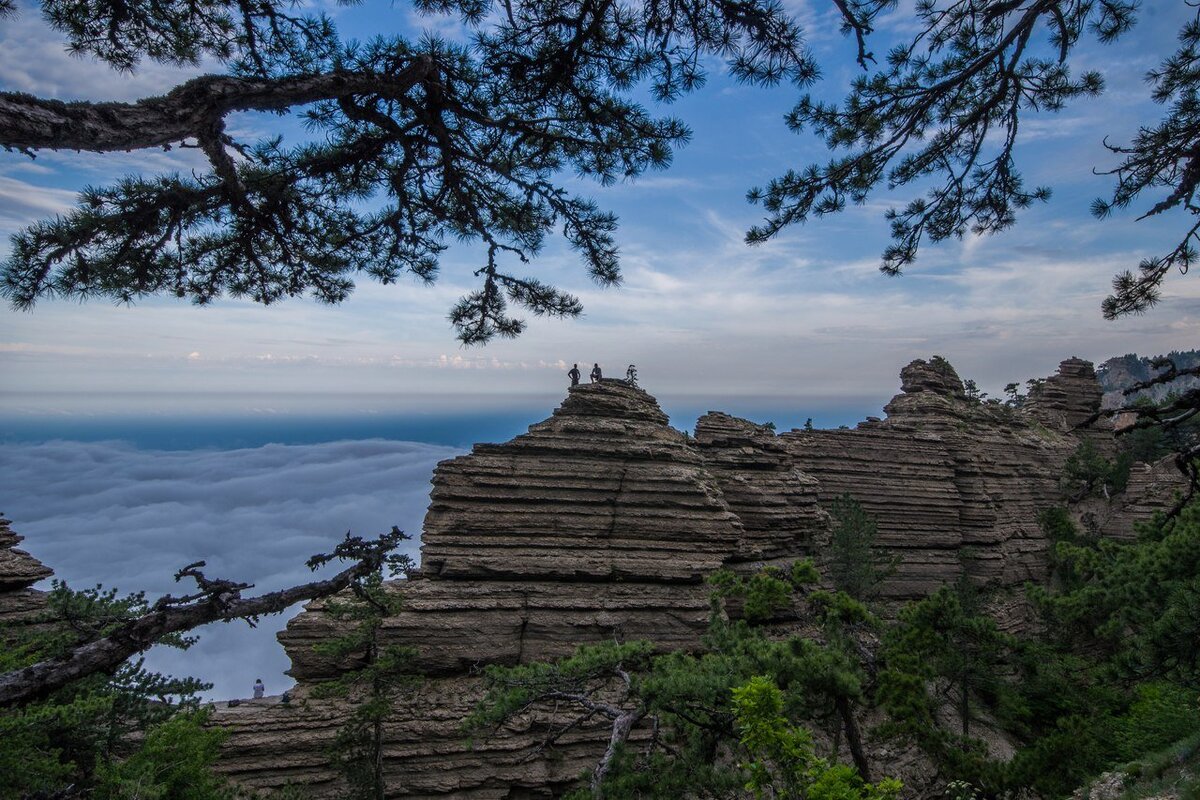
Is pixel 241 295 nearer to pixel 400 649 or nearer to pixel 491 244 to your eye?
pixel 491 244

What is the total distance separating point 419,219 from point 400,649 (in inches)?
447

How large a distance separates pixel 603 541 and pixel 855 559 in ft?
36.6

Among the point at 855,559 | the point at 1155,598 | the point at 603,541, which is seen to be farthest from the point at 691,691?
the point at 855,559

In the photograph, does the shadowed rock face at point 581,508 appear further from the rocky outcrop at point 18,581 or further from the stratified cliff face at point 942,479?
the stratified cliff face at point 942,479

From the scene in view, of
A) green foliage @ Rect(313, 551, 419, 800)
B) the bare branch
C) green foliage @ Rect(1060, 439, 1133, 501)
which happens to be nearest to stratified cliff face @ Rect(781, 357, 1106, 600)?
green foliage @ Rect(1060, 439, 1133, 501)

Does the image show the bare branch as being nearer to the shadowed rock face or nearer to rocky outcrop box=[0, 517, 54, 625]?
the shadowed rock face

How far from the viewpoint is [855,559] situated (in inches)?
847

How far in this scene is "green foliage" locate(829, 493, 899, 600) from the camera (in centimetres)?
2116

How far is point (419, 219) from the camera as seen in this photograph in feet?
17.5

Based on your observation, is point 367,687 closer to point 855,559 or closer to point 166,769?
point 166,769

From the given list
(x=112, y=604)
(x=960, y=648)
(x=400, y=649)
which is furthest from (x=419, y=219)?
(x=960, y=648)

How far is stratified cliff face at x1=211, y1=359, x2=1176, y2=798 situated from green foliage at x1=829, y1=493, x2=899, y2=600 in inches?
47.7

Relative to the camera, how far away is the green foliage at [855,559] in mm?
21156

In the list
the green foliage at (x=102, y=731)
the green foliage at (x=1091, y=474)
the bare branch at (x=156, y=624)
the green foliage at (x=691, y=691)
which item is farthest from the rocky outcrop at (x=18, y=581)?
the green foliage at (x=1091, y=474)
